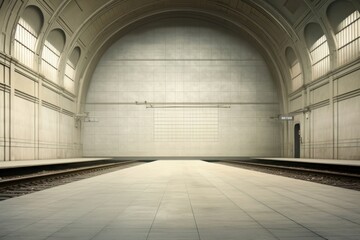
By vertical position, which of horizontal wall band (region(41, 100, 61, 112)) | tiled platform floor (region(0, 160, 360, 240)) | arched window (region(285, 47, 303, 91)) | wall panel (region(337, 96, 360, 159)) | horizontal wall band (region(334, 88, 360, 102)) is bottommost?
tiled platform floor (region(0, 160, 360, 240))

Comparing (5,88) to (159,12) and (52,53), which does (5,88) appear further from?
(159,12)

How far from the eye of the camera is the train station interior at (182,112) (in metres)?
5.05

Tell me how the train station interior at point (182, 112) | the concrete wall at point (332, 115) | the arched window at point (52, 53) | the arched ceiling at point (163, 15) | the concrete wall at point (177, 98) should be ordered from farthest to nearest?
the concrete wall at point (177, 98), the arched ceiling at point (163, 15), the arched window at point (52, 53), the concrete wall at point (332, 115), the train station interior at point (182, 112)

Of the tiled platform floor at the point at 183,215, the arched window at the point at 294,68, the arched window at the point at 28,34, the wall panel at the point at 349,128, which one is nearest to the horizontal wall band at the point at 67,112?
the arched window at the point at 28,34

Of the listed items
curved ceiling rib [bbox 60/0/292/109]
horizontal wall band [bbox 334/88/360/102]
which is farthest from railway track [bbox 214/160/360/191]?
curved ceiling rib [bbox 60/0/292/109]

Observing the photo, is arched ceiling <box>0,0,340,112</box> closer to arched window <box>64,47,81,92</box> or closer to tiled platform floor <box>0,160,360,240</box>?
arched window <box>64,47,81,92</box>

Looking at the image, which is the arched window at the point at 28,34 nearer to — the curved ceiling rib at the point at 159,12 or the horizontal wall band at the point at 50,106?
the horizontal wall band at the point at 50,106

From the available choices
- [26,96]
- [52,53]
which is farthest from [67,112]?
[26,96]

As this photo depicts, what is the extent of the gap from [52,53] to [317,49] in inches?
745

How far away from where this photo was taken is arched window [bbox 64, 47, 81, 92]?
3069 cm

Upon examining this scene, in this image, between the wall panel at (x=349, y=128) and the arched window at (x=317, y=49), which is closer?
the wall panel at (x=349, y=128)

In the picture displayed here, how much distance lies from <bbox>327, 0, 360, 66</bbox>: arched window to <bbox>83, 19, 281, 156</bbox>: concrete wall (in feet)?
39.0

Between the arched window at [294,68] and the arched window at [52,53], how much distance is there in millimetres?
17801

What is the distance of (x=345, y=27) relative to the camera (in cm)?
2277
